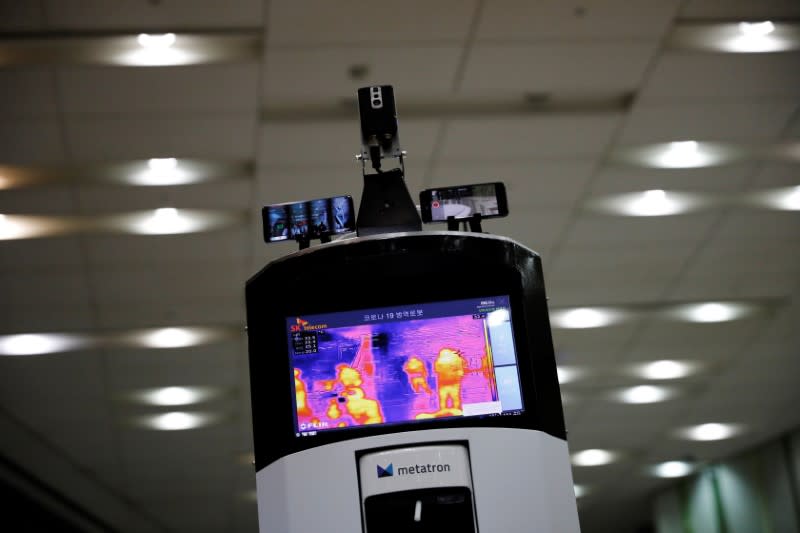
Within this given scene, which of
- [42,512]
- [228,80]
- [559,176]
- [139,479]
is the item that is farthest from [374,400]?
[42,512]

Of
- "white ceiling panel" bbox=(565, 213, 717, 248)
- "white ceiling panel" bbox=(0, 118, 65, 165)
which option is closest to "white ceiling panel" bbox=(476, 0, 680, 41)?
"white ceiling panel" bbox=(565, 213, 717, 248)

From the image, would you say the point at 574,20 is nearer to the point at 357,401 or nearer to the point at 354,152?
the point at 354,152

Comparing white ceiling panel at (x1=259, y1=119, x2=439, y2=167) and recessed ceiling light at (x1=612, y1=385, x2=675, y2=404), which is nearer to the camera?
white ceiling panel at (x1=259, y1=119, x2=439, y2=167)

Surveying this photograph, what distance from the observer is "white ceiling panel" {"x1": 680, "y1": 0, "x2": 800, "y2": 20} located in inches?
352

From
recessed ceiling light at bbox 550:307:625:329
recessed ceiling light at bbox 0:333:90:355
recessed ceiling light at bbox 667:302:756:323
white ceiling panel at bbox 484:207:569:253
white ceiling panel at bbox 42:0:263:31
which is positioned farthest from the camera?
recessed ceiling light at bbox 667:302:756:323

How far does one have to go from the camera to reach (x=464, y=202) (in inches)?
163

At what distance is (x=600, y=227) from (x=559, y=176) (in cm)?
140

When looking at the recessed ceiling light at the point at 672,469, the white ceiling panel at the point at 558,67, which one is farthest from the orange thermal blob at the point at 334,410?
the recessed ceiling light at the point at 672,469

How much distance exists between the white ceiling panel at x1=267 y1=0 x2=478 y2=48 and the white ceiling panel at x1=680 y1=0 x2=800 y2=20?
185 cm

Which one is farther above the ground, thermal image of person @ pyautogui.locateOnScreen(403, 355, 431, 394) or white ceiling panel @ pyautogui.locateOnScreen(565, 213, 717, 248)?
white ceiling panel @ pyautogui.locateOnScreen(565, 213, 717, 248)

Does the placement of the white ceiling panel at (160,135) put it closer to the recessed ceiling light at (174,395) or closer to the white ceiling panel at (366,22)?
the white ceiling panel at (366,22)

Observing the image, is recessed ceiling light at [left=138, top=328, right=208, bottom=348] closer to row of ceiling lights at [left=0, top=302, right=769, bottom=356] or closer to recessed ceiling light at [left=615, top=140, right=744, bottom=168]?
row of ceiling lights at [left=0, top=302, right=769, bottom=356]

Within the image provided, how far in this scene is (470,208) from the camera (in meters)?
4.13

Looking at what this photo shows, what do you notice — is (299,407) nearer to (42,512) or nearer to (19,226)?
(19,226)
